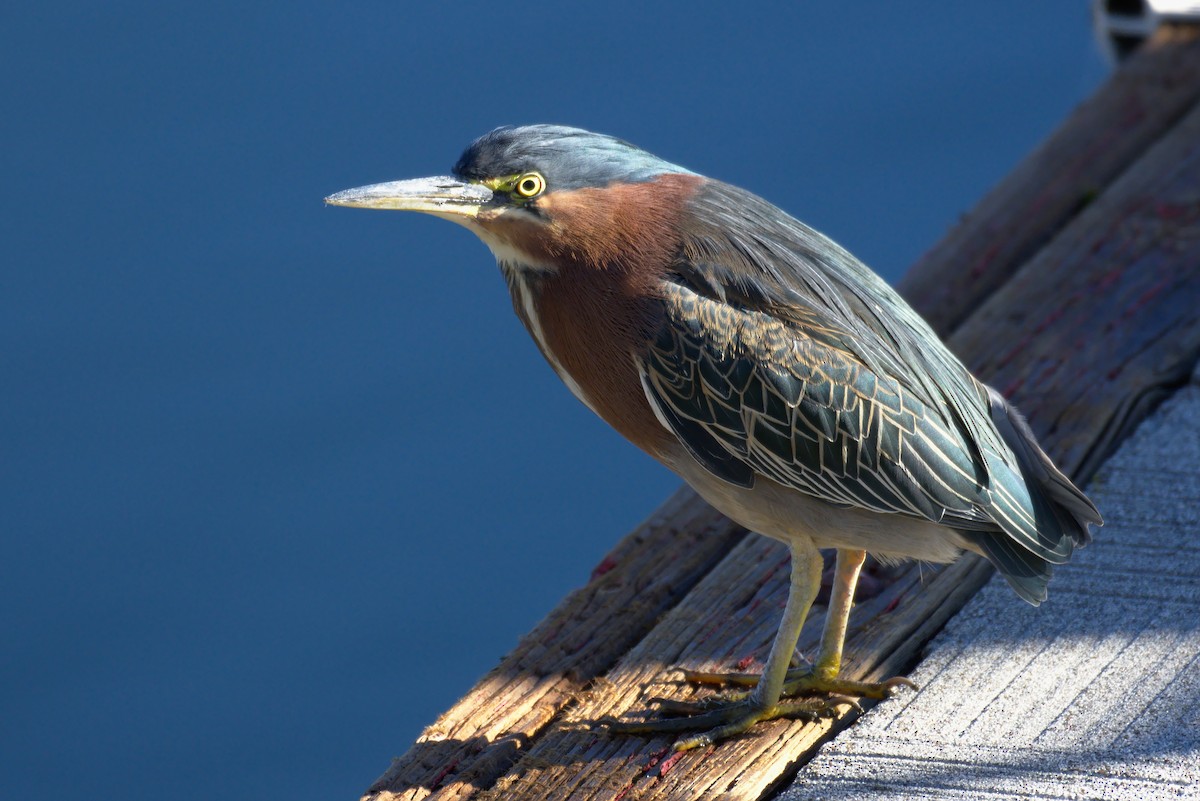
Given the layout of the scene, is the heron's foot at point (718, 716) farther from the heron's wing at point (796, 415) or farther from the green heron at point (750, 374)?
the heron's wing at point (796, 415)

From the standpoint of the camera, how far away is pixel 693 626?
115 inches

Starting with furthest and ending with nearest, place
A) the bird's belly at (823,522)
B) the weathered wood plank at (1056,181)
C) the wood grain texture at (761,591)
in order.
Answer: the weathered wood plank at (1056,181), the bird's belly at (823,522), the wood grain texture at (761,591)

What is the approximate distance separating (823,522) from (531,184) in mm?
813

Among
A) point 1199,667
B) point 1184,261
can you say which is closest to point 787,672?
point 1199,667

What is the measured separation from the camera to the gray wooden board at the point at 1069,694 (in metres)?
2.41

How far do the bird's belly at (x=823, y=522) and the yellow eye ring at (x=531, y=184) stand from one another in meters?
0.58

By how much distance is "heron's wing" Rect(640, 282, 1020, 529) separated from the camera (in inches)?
104

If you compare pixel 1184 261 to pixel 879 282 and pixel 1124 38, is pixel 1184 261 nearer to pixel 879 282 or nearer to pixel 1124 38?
pixel 879 282

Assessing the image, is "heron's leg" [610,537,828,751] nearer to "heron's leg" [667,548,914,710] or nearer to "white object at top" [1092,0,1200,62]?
A: "heron's leg" [667,548,914,710]

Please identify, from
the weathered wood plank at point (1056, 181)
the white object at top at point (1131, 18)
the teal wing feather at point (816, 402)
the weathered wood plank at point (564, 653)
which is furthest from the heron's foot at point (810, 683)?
the white object at top at point (1131, 18)

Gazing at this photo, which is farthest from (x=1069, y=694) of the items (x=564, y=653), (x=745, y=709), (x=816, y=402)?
(x=564, y=653)

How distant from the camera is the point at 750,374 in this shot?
2.64m

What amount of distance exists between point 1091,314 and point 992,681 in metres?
1.34

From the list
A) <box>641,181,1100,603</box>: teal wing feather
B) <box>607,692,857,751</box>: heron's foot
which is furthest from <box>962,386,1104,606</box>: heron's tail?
<box>607,692,857,751</box>: heron's foot
